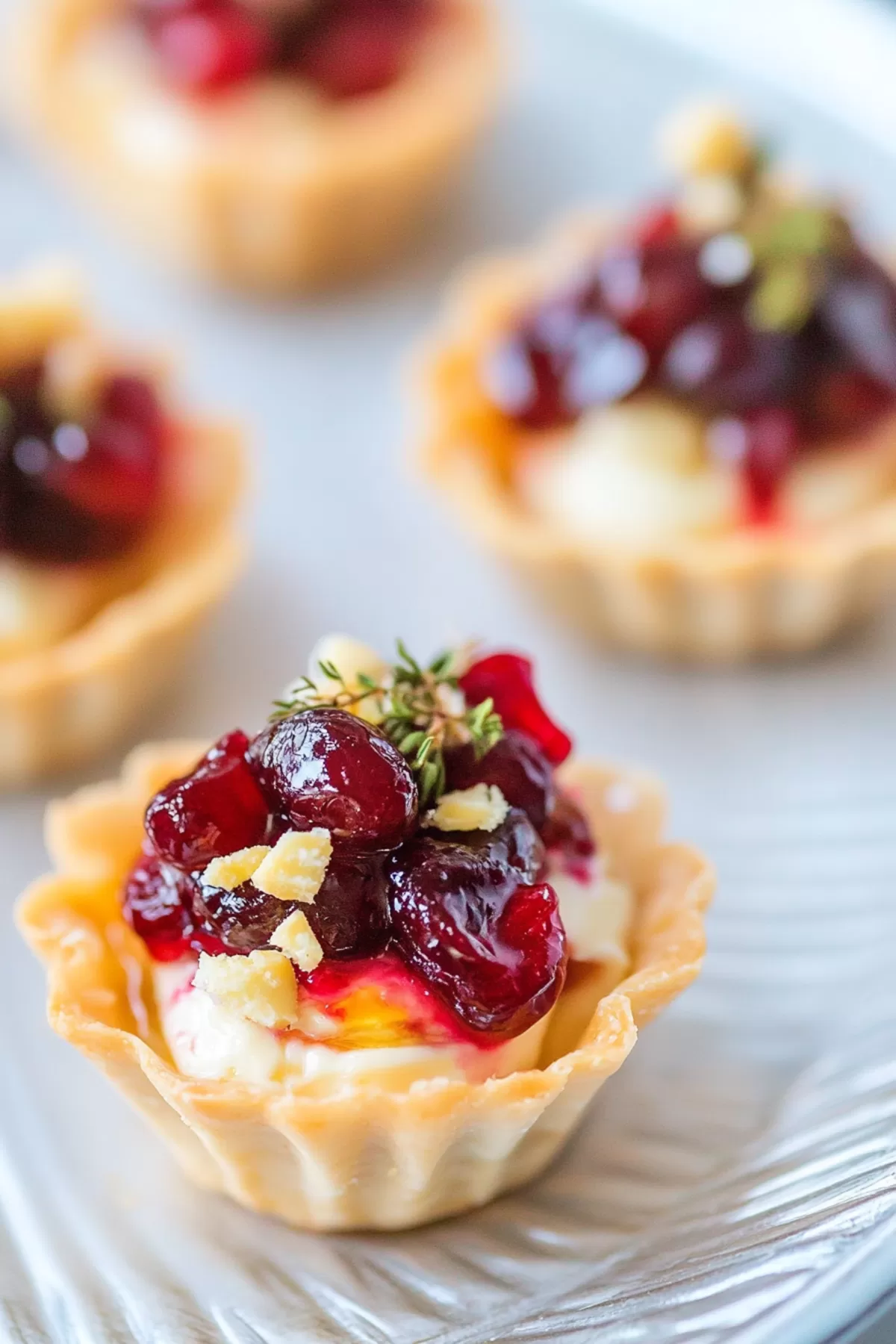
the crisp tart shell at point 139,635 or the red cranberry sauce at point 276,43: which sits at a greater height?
the red cranberry sauce at point 276,43

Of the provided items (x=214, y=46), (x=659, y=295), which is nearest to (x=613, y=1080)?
(x=659, y=295)

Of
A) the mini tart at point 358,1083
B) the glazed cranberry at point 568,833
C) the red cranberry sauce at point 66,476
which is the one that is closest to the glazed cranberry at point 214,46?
the red cranberry sauce at point 66,476

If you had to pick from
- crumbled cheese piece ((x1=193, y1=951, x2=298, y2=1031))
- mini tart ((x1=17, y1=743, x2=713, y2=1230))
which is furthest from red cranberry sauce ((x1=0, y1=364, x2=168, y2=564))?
crumbled cheese piece ((x1=193, y1=951, x2=298, y2=1031))

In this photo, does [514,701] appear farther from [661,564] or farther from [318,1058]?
[661,564]

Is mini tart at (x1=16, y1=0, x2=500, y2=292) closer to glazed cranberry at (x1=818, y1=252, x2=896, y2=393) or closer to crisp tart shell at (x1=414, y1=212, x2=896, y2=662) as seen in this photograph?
crisp tart shell at (x1=414, y1=212, x2=896, y2=662)

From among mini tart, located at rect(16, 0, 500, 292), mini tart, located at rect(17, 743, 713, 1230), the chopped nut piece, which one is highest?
mini tart, located at rect(16, 0, 500, 292)

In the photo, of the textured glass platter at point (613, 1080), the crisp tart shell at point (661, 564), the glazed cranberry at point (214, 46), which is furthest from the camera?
the glazed cranberry at point (214, 46)

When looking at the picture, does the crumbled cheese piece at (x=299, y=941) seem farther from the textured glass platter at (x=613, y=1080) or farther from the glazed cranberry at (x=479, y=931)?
the textured glass platter at (x=613, y=1080)

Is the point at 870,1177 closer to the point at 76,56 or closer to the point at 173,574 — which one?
the point at 173,574
